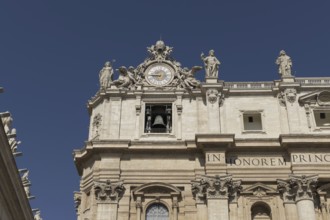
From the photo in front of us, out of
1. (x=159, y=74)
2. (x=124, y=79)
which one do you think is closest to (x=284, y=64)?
(x=159, y=74)

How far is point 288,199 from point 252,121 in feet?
19.1

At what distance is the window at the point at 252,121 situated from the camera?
33.7 metres

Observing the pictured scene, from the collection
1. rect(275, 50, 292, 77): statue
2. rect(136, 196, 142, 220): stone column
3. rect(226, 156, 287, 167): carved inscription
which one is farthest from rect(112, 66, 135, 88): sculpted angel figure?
rect(275, 50, 292, 77): statue

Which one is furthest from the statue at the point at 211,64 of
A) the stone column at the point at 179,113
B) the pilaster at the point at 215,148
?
the pilaster at the point at 215,148

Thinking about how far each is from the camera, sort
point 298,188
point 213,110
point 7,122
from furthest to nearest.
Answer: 1. point 213,110
2. point 298,188
3. point 7,122

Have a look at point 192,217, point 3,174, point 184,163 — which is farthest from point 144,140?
point 3,174

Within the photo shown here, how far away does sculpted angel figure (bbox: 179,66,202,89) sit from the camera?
34375mm

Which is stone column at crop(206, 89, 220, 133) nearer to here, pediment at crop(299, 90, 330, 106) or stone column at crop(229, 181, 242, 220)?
stone column at crop(229, 181, 242, 220)

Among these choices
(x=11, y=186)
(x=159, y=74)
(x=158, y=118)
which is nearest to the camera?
(x=11, y=186)

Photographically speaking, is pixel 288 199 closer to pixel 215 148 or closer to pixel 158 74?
pixel 215 148

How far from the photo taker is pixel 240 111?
33.6 meters

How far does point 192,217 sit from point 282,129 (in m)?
7.30

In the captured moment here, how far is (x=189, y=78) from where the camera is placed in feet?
114

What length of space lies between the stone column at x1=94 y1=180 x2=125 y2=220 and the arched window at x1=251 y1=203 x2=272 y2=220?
7.07 meters
